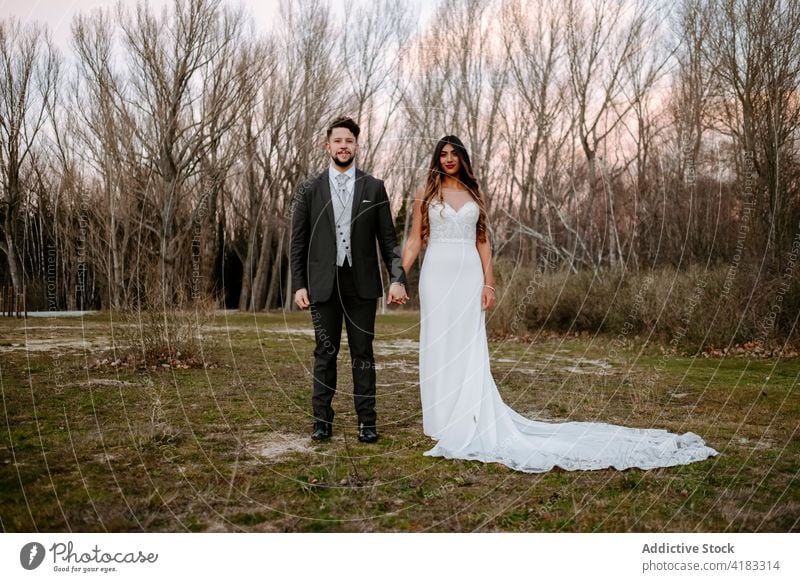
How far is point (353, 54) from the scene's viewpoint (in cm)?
643

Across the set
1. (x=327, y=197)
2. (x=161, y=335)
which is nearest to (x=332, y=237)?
(x=327, y=197)

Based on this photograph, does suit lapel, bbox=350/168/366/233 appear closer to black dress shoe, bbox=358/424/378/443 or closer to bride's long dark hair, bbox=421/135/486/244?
bride's long dark hair, bbox=421/135/486/244

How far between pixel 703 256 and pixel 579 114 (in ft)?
10.5

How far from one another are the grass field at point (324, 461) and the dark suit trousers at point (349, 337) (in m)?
0.37

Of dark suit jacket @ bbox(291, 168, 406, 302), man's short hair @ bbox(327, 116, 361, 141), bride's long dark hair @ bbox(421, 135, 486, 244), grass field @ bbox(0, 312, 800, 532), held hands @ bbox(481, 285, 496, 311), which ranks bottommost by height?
grass field @ bbox(0, 312, 800, 532)

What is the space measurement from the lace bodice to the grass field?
151 centimetres

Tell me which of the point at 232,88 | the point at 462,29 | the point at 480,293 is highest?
the point at 462,29

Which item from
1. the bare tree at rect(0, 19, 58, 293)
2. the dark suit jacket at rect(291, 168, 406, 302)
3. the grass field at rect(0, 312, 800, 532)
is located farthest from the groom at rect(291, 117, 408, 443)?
the bare tree at rect(0, 19, 58, 293)

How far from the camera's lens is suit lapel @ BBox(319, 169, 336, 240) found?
4.29 meters

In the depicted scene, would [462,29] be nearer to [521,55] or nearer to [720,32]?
[521,55]

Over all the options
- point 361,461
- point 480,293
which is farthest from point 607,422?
point 361,461

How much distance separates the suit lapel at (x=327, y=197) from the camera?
14.1ft

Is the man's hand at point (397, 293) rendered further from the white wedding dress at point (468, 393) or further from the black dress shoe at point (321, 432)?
the black dress shoe at point (321, 432)

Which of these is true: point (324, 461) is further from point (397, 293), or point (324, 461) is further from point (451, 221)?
point (451, 221)
